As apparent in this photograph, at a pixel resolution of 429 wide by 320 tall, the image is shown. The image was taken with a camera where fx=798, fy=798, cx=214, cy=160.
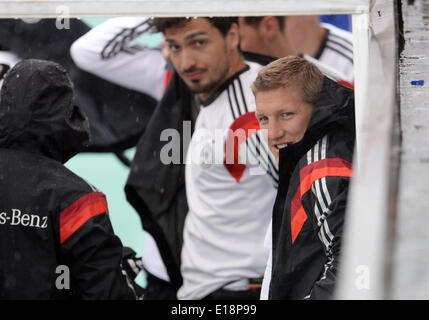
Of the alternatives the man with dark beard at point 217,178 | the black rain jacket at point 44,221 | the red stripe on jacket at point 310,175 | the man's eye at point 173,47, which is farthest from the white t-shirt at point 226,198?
the red stripe on jacket at point 310,175

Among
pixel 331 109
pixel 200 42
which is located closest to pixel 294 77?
pixel 331 109

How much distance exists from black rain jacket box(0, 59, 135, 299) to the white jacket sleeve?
169 cm

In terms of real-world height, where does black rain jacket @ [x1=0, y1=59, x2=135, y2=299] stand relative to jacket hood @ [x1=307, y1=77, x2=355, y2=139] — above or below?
below

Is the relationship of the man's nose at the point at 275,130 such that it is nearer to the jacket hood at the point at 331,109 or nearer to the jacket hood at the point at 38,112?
the jacket hood at the point at 331,109

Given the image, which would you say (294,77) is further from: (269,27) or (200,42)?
(269,27)

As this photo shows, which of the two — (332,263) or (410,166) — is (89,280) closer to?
(332,263)

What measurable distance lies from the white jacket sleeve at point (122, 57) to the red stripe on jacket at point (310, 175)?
2.30m

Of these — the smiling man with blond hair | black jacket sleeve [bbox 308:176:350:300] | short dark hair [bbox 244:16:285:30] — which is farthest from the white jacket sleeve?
black jacket sleeve [bbox 308:176:350:300]

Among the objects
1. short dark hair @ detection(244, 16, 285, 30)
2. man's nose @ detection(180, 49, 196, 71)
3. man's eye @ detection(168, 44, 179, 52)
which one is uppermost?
short dark hair @ detection(244, 16, 285, 30)

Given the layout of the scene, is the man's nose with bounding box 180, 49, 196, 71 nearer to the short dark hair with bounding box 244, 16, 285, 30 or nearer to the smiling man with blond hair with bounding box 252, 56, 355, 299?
the short dark hair with bounding box 244, 16, 285, 30

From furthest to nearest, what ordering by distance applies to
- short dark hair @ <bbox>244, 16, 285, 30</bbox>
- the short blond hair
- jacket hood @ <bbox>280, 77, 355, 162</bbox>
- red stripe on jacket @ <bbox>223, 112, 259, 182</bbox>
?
short dark hair @ <bbox>244, 16, 285, 30</bbox>, red stripe on jacket @ <bbox>223, 112, 259, 182</bbox>, the short blond hair, jacket hood @ <bbox>280, 77, 355, 162</bbox>

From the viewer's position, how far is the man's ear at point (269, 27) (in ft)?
13.2

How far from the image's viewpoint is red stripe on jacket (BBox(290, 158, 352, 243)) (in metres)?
2.33
